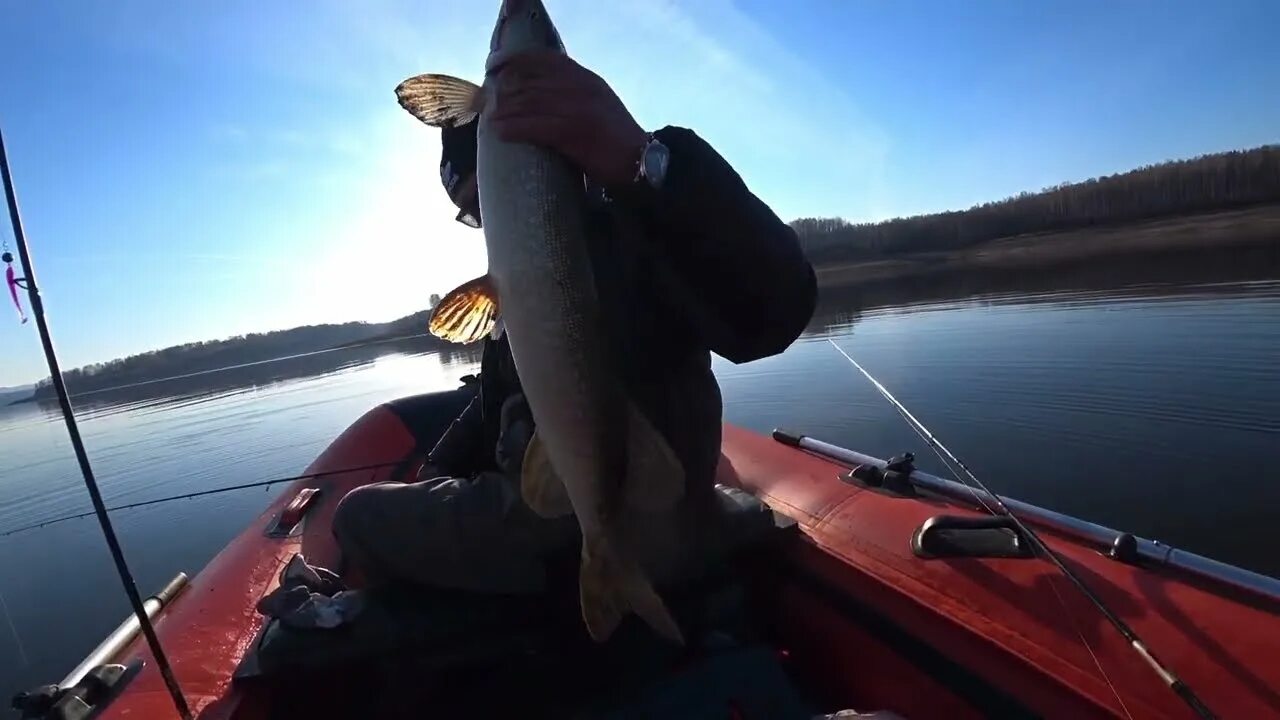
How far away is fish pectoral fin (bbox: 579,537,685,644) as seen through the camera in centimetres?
153

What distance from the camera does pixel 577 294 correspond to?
1418 millimetres

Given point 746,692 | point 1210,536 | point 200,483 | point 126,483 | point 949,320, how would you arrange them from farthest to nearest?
point 949,320 < point 126,483 < point 200,483 < point 1210,536 < point 746,692

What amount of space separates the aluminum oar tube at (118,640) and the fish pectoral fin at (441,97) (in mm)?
2450

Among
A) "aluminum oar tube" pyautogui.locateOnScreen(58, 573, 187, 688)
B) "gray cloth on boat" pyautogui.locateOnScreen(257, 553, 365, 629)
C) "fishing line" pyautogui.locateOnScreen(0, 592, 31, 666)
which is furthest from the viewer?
"fishing line" pyautogui.locateOnScreen(0, 592, 31, 666)

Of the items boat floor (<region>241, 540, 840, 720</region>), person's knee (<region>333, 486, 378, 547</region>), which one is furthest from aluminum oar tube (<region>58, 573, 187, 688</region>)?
person's knee (<region>333, 486, 378, 547</region>)

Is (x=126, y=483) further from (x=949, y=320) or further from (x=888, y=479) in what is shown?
A: (x=949, y=320)

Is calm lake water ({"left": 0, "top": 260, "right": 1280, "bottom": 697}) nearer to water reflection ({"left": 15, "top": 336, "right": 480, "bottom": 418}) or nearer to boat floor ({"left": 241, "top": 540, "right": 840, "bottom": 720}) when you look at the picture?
boat floor ({"left": 241, "top": 540, "right": 840, "bottom": 720})

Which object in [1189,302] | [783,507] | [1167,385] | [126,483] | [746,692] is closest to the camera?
[746,692]

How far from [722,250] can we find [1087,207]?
2740 inches

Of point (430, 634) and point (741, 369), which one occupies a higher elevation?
point (430, 634)

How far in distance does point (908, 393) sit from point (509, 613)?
9406mm

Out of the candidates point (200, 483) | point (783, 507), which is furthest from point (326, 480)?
point (200, 483)

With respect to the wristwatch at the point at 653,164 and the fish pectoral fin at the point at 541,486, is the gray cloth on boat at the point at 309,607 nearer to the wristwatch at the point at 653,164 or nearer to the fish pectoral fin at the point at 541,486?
the fish pectoral fin at the point at 541,486

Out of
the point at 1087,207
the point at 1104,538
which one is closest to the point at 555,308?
the point at 1104,538
